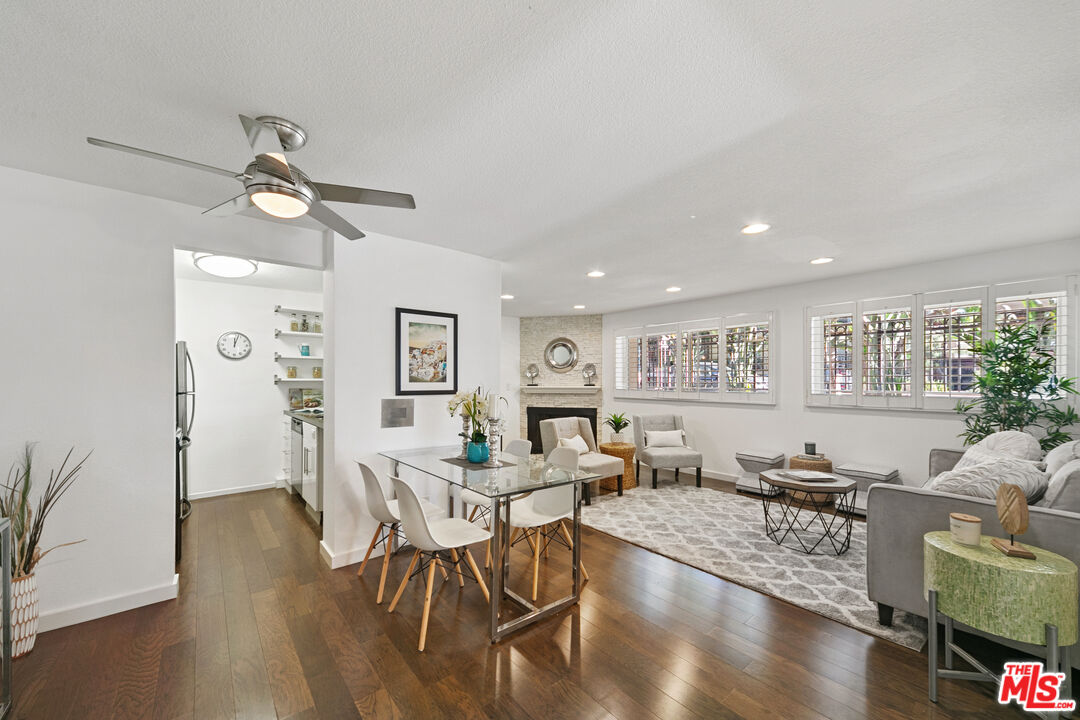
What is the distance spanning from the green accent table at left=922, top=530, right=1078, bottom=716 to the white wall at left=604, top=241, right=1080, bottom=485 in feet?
9.45

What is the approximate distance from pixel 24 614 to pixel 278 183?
7.98 feet

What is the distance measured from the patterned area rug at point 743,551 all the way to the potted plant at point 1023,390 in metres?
1.41

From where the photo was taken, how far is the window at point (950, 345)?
3990 millimetres

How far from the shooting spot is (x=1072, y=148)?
2066mm

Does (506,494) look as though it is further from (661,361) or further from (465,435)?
(661,361)

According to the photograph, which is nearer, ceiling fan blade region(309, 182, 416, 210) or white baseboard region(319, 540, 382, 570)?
ceiling fan blade region(309, 182, 416, 210)

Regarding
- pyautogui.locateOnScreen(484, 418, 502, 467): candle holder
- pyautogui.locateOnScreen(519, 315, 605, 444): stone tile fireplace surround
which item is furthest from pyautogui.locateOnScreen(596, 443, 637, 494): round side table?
pyautogui.locateOnScreen(484, 418, 502, 467): candle holder

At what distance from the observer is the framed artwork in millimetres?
3467

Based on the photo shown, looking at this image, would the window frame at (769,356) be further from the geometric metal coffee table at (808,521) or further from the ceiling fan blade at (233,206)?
the ceiling fan blade at (233,206)

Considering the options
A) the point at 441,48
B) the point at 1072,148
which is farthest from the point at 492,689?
the point at 1072,148

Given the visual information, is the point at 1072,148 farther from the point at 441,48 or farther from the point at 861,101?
the point at 441,48

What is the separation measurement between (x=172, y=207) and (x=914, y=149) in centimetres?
409

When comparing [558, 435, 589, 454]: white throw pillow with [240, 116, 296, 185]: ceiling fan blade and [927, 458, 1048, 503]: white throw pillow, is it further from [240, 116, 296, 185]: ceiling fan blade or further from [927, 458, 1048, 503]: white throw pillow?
[240, 116, 296, 185]: ceiling fan blade

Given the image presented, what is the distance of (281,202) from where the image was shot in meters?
1.80
